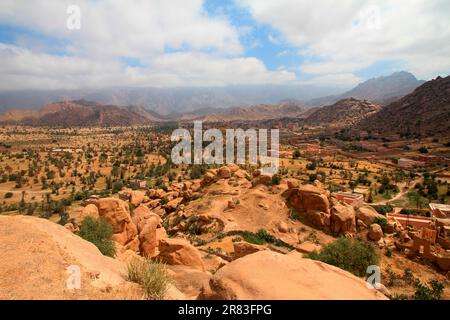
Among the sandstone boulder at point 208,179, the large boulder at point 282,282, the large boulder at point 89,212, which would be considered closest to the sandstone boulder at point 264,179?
the sandstone boulder at point 208,179

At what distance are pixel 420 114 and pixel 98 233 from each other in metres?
138

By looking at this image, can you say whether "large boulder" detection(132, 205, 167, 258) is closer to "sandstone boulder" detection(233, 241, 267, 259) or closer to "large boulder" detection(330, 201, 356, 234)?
"sandstone boulder" detection(233, 241, 267, 259)

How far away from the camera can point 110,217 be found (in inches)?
747

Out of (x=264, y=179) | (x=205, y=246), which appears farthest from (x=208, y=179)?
(x=205, y=246)

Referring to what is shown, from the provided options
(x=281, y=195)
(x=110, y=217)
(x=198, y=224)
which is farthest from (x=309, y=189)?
(x=110, y=217)

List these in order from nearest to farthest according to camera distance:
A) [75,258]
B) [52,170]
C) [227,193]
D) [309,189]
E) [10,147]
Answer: [75,258] < [309,189] < [227,193] < [52,170] < [10,147]

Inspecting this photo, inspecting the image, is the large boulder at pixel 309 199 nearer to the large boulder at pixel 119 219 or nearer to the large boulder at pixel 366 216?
the large boulder at pixel 366 216

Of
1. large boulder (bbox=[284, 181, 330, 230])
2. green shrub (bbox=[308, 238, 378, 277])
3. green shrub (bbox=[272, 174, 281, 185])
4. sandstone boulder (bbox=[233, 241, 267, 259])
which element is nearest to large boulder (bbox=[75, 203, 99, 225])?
sandstone boulder (bbox=[233, 241, 267, 259])

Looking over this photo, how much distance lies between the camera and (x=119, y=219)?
19.3 m

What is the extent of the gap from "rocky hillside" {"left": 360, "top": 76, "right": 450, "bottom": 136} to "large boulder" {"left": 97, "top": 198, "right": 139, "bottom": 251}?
110939 millimetres

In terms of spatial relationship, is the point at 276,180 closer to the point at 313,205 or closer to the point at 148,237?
the point at 313,205

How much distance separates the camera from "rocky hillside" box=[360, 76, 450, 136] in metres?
106
